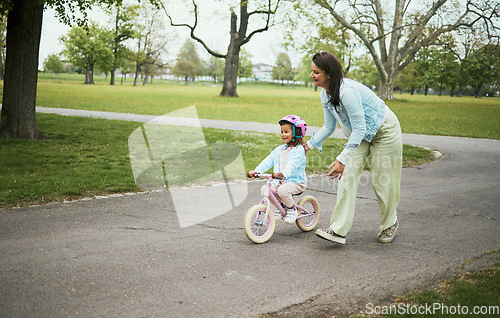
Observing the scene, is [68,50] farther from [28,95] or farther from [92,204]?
[92,204]

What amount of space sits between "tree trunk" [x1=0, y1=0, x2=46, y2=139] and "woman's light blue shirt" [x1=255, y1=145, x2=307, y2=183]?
8491 millimetres

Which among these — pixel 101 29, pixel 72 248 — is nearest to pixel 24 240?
pixel 72 248

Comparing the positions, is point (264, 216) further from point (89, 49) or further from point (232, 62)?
point (89, 49)

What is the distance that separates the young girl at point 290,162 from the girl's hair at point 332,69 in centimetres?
52

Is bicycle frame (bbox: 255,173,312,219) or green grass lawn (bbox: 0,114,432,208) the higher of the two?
bicycle frame (bbox: 255,173,312,219)

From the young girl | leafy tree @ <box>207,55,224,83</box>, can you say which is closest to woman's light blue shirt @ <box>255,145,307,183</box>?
the young girl

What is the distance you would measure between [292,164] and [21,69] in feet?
29.4

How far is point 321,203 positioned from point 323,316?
136 inches

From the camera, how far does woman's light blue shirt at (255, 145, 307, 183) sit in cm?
463

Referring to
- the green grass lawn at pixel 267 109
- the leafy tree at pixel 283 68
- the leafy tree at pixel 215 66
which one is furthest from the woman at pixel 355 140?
the leafy tree at pixel 215 66

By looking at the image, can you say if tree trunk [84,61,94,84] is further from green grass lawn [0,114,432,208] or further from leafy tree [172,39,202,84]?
green grass lawn [0,114,432,208]

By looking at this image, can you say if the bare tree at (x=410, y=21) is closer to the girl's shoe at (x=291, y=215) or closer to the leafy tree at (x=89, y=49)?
the girl's shoe at (x=291, y=215)

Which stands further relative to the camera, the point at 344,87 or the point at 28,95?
the point at 28,95

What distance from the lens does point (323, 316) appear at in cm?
313
